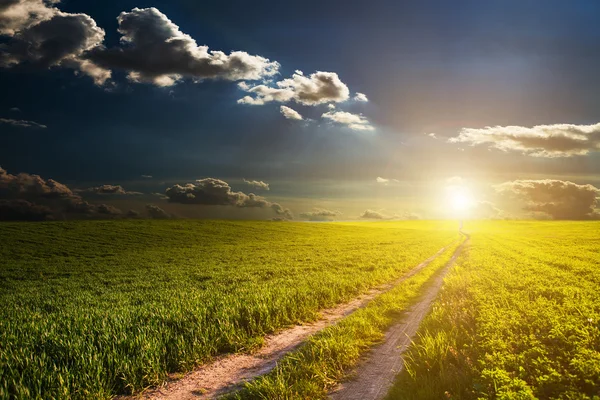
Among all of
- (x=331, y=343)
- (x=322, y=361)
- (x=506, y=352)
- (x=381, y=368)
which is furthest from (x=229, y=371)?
(x=506, y=352)

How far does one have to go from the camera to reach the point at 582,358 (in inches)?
301

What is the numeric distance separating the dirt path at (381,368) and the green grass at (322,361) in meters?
0.31

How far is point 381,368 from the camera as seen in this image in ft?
30.0

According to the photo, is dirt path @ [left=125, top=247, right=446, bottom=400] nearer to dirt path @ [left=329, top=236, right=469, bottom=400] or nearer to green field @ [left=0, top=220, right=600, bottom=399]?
green field @ [left=0, top=220, right=600, bottom=399]

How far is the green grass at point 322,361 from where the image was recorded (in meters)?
7.70

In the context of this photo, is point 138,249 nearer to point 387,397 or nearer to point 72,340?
point 72,340

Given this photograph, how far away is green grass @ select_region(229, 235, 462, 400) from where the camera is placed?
7.70m

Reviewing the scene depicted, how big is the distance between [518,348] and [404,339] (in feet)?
11.3

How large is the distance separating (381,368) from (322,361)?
1.64 m

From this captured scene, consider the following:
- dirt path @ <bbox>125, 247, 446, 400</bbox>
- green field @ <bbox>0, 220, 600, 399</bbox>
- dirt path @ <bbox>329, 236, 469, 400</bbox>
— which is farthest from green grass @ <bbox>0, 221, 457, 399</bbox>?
dirt path @ <bbox>329, 236, 469, 400</bbox>

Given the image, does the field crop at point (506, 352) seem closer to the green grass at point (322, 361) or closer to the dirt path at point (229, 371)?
the green grass at point (322, 361)

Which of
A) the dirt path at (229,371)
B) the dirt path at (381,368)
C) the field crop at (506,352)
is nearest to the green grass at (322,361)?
the dirt path at (381,368)

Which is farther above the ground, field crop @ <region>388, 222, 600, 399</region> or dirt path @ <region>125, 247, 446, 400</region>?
field crop @ <region>388, 222, 600, 399</region>

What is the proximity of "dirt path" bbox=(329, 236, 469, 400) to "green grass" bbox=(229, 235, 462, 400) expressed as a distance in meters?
0.31
